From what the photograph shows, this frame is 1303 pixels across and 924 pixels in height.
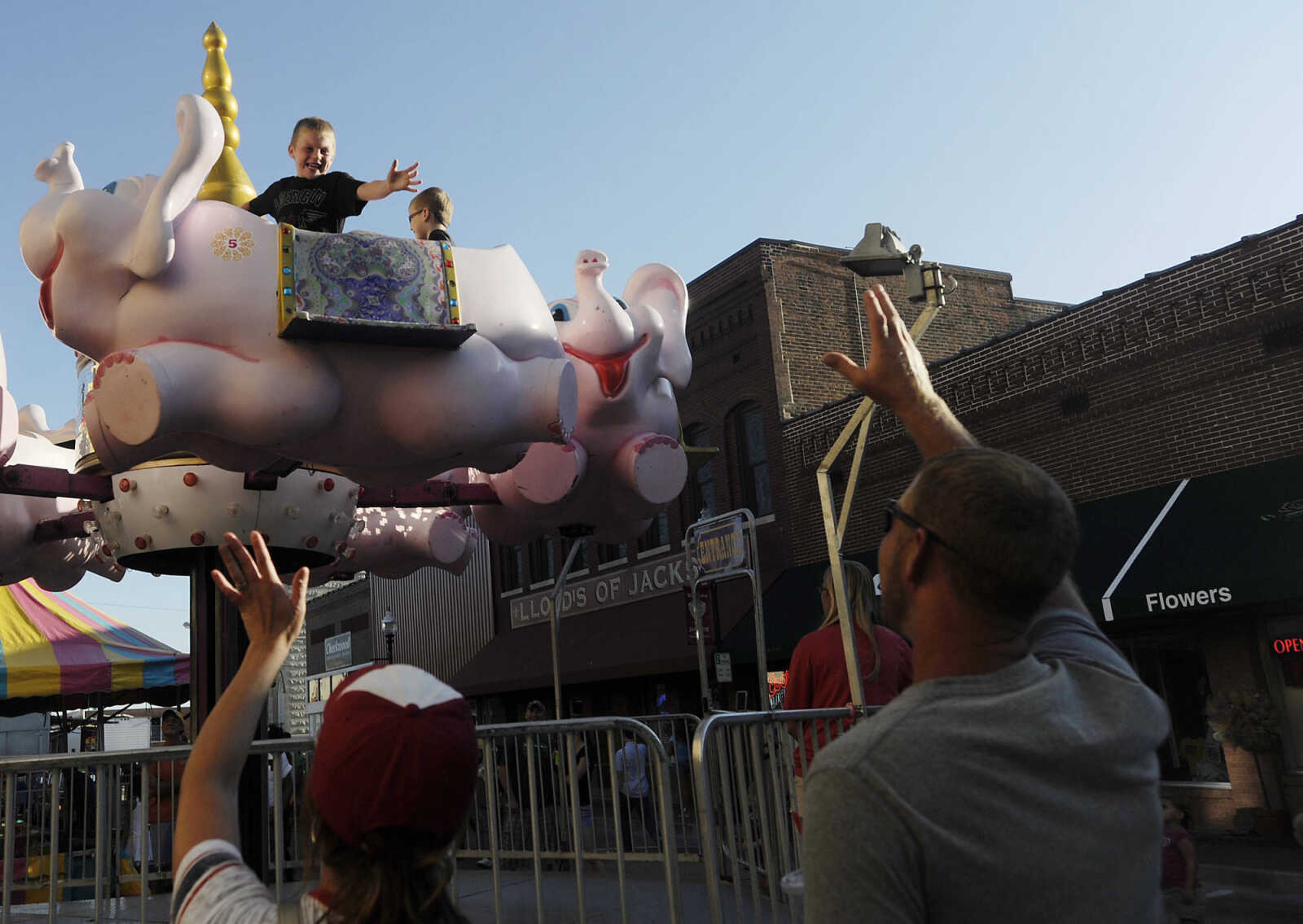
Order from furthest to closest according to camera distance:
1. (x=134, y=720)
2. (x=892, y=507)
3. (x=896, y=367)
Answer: (x=134, y=720), (x=896, y=367), (x=892, y=507)

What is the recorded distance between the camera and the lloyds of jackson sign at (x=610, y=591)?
64.5 ft

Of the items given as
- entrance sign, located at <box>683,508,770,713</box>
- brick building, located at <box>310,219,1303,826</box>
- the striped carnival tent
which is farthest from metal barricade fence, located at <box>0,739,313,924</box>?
brick building, located at <box>310,219,1303,826</box>

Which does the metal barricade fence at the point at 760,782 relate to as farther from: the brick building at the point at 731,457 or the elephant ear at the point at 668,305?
the brick building at the point at 731,457

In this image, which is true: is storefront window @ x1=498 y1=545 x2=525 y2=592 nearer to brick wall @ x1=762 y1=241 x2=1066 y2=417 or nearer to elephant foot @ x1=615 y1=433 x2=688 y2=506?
brick wall @ x1=762 y1=241 x2=1066 y2=417

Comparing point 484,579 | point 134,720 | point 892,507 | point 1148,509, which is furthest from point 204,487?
point 134,720

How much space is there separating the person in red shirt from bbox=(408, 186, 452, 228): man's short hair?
233 cm

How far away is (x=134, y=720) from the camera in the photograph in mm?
47906

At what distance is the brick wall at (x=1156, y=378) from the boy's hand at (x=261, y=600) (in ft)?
38.7

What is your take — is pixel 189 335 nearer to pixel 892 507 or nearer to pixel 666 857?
pixel 666 857

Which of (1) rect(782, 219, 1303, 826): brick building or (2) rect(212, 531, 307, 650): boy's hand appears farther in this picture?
(1) rect(782, 219, 1303, 826): brick building

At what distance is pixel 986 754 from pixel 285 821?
5.55 metres

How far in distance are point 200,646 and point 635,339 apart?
9.26 feet

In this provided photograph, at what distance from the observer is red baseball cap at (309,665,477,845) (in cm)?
145

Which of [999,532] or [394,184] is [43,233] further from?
[999,532]
